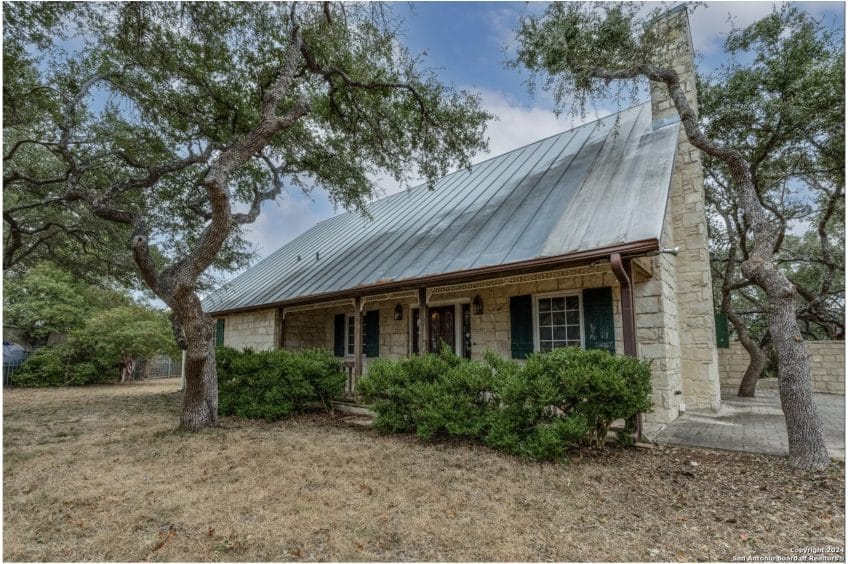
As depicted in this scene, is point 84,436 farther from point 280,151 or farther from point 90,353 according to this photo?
point 90,353

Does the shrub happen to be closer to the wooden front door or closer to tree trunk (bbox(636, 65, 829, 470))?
the wooden front door

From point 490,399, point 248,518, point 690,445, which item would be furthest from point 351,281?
point 690,445

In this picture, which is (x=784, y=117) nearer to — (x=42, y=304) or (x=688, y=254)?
(x=688, y=254)

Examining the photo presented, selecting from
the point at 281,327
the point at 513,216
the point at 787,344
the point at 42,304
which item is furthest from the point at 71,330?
the point at 787,344

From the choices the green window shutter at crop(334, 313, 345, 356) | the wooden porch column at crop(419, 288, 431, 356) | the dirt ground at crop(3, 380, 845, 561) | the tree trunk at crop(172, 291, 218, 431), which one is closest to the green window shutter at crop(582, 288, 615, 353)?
the dirt ground at crop(3, 380, 845, 561)

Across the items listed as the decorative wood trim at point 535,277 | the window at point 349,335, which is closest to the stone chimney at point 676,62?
the decorative wood trim at point 535,277

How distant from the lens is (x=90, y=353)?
49.9 ft

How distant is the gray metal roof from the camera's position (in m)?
6.18

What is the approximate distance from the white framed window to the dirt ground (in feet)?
8.16

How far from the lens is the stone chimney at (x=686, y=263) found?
726cm

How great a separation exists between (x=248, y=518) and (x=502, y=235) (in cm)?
554

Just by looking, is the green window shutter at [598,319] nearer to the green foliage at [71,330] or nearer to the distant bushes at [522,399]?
the distant bushes at [522,399]

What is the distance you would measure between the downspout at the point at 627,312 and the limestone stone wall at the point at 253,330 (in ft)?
28.0

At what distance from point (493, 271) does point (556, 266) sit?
948 millimetres
